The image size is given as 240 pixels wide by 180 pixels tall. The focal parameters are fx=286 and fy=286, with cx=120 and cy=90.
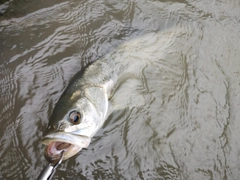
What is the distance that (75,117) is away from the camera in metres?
3.00

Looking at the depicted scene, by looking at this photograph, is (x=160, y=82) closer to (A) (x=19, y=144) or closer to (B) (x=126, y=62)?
(B) (x=126, y=62)

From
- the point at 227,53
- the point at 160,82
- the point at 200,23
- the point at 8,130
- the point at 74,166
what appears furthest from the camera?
the point at 200,23

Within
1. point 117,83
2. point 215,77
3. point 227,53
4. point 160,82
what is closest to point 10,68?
point 117,83

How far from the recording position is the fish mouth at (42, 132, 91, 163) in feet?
8.85

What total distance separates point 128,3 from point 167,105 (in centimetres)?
229

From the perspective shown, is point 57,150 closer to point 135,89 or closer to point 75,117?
point 75,117

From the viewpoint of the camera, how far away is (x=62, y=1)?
5129 mm

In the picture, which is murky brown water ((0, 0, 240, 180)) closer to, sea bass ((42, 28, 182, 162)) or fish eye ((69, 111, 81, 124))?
sea bass ((42, 28, 182, 162))

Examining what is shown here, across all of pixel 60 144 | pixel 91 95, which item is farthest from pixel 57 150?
pixel 91 95

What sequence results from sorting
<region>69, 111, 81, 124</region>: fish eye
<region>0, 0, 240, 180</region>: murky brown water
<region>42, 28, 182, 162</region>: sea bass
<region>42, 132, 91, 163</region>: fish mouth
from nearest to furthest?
<region>42, 132, 91, 163</region>: fish mouth < <region>42, 28, 182, 162</region>: sea bass < <region>69, 111, 81, 124</region>: fish eye < <region>0, 0, 240, 180</region>: murky brown water

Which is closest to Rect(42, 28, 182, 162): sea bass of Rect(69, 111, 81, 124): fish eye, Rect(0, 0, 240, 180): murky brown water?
Rect(69, 111, 81, 124): fish eye

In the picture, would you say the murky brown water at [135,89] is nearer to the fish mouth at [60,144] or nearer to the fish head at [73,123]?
the fish head at [73,123]

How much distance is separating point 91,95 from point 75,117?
0.53 metres

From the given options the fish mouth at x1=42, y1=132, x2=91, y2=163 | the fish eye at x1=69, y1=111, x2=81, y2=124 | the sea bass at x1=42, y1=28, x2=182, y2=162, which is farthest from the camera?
the fish eye at x1=69, y1=111, x2=81, y2=124
